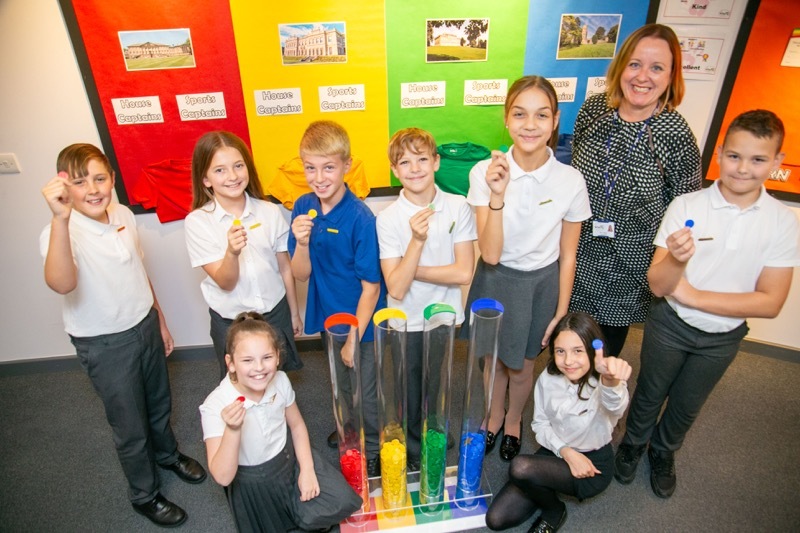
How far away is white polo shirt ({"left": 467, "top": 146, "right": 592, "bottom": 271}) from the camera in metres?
1.67

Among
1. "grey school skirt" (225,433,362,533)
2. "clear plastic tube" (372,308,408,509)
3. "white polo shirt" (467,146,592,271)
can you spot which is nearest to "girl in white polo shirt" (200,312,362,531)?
"grey school skirt" (225,433,362,533)

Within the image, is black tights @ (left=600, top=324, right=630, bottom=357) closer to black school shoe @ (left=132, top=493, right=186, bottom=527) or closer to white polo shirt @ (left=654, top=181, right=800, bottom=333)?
white polo shirt @ (left=654, top=181, right=800, bottom=333)

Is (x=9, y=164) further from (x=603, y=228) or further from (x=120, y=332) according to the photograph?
(x=603, y=228)

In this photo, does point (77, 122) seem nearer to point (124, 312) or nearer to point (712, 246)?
point (124, 312)

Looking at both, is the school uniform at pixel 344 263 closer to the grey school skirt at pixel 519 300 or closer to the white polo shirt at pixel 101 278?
the grey school skirt at pixel 519 300

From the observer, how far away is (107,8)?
212cm

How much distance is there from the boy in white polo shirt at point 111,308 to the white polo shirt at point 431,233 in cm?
95

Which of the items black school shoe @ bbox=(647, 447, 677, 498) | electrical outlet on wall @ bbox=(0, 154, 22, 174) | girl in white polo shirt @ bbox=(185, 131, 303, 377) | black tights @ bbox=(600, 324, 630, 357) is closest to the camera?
girl in white polo shirt @ bbox=(185, 131, 303, 377)

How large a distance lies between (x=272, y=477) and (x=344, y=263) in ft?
2.60

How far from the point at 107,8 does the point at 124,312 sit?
4.80 ft

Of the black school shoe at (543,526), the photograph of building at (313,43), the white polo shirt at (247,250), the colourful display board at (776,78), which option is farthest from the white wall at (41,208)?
the black school shoe at (543,526)

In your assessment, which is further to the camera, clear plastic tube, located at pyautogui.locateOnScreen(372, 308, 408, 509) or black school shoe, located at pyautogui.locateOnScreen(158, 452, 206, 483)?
black school shoe, located at pyautogui.locateOnScreen(158, 452, 206, 483)

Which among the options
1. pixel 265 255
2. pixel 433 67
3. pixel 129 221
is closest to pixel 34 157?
pixel 129 221

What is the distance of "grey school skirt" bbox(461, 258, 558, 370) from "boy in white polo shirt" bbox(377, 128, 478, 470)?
145 millimetres
